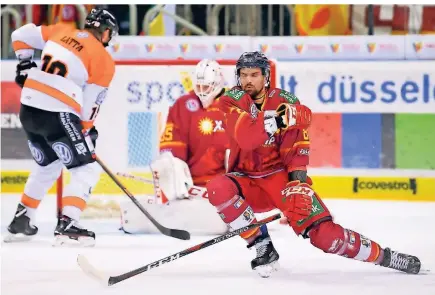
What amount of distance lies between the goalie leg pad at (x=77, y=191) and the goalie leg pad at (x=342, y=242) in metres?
1.27

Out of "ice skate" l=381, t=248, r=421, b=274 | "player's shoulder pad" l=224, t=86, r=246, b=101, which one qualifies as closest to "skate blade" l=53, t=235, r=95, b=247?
"player's shoulder pad" l=224, t=86, r=246, b=101

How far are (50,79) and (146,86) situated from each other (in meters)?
1.22

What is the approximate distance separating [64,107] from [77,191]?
0.35m

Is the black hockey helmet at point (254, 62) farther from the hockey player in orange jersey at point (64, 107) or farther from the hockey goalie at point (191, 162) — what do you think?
the hockey goalie at point (191, 162)

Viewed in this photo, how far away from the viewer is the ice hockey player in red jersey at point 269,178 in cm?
349

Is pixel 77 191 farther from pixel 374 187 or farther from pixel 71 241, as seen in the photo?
pixel 374 187

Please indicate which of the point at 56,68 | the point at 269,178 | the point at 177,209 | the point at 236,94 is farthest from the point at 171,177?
the point at 236,94

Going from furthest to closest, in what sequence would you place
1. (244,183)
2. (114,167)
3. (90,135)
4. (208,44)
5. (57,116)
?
1. (208,44)
2. (114,167)
3. (90,135)
4. (57,116)
5. (244,183)

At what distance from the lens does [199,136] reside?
493 cm

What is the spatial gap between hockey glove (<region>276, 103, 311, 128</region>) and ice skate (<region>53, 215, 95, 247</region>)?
1256 mm

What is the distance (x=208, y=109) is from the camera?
16.1 ft

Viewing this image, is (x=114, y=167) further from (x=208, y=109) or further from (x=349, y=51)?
(x=349, y=51)

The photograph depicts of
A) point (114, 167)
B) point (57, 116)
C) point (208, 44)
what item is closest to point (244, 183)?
point (57, 116)

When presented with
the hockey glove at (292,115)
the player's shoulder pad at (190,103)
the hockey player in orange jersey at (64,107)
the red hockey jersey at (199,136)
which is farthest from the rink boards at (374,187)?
the hockey glove at (292,115)
